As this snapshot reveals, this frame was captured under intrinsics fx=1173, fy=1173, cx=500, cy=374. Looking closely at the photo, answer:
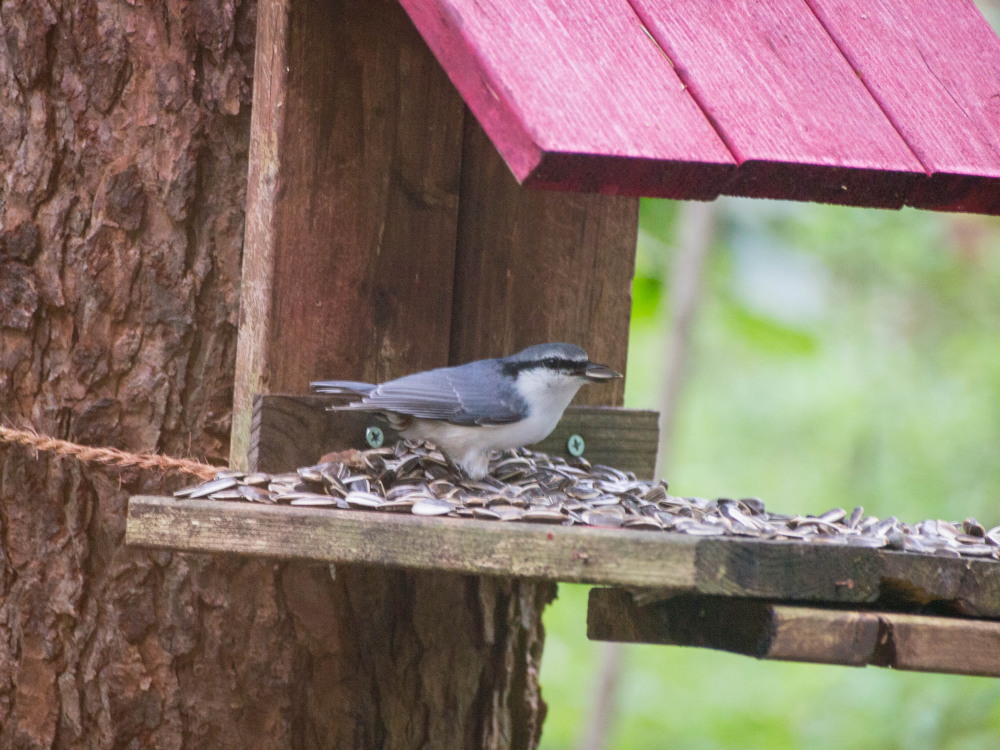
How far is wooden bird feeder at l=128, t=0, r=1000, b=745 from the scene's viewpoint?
2.02 meters

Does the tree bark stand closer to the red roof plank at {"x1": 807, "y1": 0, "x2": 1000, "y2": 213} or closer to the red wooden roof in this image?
the red wooden roof

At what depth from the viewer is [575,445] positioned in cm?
331

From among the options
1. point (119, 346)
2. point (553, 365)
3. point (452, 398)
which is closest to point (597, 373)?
point (553, 365)

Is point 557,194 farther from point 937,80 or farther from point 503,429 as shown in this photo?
point 937,80

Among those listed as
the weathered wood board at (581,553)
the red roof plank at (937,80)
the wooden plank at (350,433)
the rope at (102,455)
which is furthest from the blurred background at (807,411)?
the weathered wood board at (581,553)

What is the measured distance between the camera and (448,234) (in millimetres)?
3125

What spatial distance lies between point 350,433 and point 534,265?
72 centimetres

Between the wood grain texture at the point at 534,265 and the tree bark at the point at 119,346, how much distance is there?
62 centimetres

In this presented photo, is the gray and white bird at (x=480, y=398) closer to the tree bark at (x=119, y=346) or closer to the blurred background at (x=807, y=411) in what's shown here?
the tree bark at (x=119, y=346)

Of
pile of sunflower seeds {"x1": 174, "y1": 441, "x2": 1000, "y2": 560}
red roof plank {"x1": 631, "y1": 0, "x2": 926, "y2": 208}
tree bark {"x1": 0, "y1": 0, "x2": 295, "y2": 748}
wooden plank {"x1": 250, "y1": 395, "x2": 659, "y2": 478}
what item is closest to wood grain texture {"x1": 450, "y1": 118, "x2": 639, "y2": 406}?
wooden plank {"x1": 250, "y1": 395, "x2": 659, "y2": 478}

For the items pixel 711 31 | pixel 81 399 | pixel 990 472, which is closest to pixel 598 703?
pixel 990 472

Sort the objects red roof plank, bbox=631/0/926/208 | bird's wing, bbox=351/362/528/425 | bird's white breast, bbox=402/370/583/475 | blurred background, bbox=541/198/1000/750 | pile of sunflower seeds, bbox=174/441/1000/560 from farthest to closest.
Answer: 1. blurred background, bbox=541/198/1000/750
2. bird's white breast, bbox=402/370/583/475
3. bird's wing, bbox=351/362/528/425
4. pile of sunflower seeds, bbox=174/441/1000/560
5. red roof plank, bbox=631/0/926/208

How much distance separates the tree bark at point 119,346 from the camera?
2961 millimetres

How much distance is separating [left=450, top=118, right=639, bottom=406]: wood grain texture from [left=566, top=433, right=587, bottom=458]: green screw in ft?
0.43
